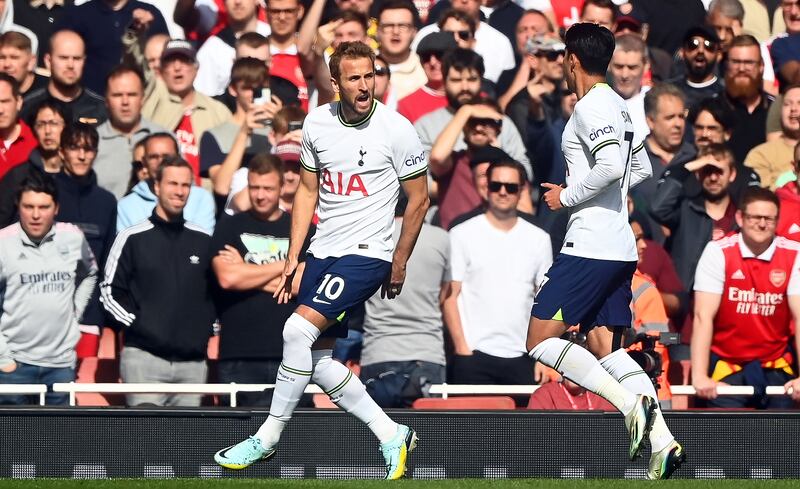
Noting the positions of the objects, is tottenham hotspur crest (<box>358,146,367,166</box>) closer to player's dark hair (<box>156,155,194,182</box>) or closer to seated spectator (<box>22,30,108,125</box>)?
player's dark hair (<box>156,155,194,182</box>)

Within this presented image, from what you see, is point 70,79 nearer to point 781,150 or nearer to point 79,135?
point 79,135

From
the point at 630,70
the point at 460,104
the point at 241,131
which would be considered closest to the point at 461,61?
the point at 460,104

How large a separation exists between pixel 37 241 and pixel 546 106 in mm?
4376

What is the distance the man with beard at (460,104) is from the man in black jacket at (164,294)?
2290mm

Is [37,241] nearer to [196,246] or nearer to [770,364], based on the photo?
[196,246]

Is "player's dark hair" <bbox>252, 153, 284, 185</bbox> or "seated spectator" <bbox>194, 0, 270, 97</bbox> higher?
"seated spectator" <bbox>194, 0, 270, 97</bbox>

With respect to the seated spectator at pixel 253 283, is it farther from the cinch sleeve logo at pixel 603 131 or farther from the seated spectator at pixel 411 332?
the cinch sleeve logo at pixel 603 131

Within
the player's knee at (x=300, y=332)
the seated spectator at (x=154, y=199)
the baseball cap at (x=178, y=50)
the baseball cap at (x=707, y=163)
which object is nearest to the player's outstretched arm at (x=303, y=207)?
the player's knee at (x=300, y=332)

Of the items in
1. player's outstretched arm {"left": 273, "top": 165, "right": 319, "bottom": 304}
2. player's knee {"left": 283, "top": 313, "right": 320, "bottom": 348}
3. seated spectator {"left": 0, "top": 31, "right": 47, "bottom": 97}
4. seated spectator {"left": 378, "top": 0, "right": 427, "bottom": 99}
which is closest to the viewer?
player's knee {"left": 283, "top": 313, "right": 320, "bottom": 348}

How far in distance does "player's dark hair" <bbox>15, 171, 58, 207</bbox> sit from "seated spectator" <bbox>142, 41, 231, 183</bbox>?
1994 mm

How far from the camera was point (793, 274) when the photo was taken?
10.4 meters

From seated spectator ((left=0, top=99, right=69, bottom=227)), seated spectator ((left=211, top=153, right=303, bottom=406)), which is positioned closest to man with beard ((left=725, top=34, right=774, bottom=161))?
seated spectator ((left=211, top=153, right=303, bottom=406))

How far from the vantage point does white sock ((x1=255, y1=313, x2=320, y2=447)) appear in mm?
7891

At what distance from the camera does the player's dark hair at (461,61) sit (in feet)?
39.9
